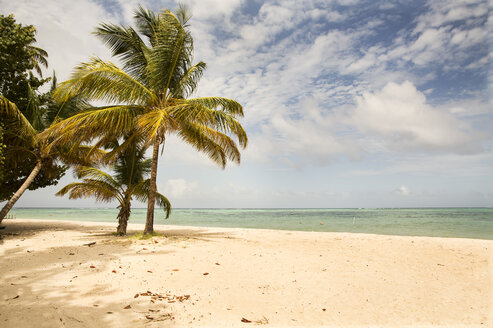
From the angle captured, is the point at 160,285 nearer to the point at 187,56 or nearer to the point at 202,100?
the point at 202,100

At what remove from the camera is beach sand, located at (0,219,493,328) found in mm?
3381

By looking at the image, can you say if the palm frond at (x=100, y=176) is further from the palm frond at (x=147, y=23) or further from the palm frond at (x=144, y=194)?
the palm frond at (x=147, y=23)

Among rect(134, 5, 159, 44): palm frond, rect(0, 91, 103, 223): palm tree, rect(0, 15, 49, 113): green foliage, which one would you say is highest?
rect(134, 5, 159, 44): palm frond

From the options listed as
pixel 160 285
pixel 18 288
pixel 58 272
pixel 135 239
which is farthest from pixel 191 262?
pixel 135 239

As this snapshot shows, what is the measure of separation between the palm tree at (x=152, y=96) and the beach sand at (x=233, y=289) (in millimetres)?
4035

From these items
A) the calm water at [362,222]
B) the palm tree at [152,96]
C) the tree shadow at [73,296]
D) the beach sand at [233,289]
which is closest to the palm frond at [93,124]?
the palm tree at [152,96]

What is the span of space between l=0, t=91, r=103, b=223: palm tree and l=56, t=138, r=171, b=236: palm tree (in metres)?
0.95

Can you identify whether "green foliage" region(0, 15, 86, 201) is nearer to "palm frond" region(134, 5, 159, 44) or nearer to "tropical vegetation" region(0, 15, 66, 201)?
"tropical vegetation" region(0, 15, 66, 201)

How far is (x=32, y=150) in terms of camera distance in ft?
38.3

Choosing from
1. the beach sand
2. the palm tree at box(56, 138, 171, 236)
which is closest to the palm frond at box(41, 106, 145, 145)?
the palm tree at box(56, 138, 171, 236)

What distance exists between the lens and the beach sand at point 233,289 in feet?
11.1

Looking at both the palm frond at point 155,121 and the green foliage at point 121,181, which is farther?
the green foliage at point 121,181

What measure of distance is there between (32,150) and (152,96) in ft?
21.2

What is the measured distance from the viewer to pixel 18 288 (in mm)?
4082
